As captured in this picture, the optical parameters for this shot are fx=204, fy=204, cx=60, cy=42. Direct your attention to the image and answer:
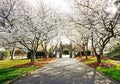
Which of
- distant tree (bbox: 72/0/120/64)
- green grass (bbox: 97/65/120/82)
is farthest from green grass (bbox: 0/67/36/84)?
distant tree (bbox: 72/0/120/64)

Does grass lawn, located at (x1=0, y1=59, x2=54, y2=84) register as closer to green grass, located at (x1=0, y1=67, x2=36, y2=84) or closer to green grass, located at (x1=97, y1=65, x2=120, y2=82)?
green grass, located at (x1=0, y1=67, x2=36, y2=84)

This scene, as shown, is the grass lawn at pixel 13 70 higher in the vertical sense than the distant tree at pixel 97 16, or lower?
lower

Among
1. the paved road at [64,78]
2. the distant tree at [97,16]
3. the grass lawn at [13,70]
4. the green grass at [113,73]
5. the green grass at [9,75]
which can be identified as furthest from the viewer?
the distant tree at [97,16]

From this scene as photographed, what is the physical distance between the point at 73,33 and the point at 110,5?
2343 centimetres

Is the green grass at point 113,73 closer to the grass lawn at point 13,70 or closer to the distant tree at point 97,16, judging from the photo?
the distant tree at point 97,16

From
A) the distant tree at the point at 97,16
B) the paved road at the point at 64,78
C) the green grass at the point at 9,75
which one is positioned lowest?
the paved road at the point at 64,78

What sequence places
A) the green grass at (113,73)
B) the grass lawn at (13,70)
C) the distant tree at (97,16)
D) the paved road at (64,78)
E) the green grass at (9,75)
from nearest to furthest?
the paved road at (64,78) → the green grass at (9,75) → the grass lawn at (13,70) → the green grass at (113,73) → the distant tree at (97,16)

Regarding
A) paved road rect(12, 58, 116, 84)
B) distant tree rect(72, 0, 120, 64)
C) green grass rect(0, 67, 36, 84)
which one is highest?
distant tree rect(72, 0, 120, 64)

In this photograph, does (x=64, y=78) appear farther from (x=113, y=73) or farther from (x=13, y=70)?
(x=13, y=70)

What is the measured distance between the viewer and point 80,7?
22.4m

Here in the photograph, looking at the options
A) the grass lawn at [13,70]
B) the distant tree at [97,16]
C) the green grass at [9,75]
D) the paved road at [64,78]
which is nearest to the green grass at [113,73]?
the paved road at [64,78]

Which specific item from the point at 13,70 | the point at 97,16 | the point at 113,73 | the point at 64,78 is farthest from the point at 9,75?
the point at 97,16

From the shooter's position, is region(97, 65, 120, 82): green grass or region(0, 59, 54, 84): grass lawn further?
region(97, 65, 120, 82): green grass

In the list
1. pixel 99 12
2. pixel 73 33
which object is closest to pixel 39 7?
pixel 99 12
